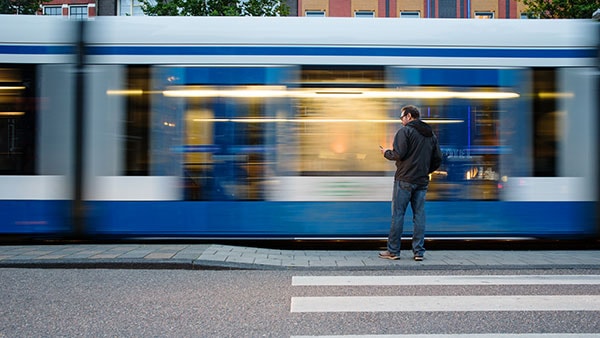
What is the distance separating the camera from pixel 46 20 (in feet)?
26.9

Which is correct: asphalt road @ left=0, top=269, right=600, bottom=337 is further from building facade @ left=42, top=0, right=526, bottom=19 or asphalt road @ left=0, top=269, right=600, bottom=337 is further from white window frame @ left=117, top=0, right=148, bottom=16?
white window frame @ left=117, top=0, right=148, bottom=16

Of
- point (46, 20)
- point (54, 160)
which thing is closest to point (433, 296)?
point (54, 160)

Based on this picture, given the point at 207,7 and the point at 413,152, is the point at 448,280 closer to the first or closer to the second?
the point at 413,152

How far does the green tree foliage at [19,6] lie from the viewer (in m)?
22.3

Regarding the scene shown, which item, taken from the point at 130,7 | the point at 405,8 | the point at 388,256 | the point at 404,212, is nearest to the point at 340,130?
the point at 404,212

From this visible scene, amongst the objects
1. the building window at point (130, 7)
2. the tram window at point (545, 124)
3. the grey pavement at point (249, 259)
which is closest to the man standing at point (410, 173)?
the grey pavement at point (249, 259)

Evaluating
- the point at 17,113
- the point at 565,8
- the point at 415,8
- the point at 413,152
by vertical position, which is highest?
the point at 415,8

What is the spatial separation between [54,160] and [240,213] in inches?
106

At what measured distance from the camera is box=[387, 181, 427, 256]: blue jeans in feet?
22.1

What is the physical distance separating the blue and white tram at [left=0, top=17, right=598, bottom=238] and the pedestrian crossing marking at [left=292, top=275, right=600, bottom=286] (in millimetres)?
2279

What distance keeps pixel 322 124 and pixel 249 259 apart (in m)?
2.42

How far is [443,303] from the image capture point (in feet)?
15.6

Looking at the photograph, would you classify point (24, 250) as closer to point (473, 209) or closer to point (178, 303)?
point (178, 303)

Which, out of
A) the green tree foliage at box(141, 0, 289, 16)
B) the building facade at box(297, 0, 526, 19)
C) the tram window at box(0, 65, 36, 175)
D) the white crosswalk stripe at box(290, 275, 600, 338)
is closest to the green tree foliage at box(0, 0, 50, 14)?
the green tree foliage at box(141, 0, 289, 16)
